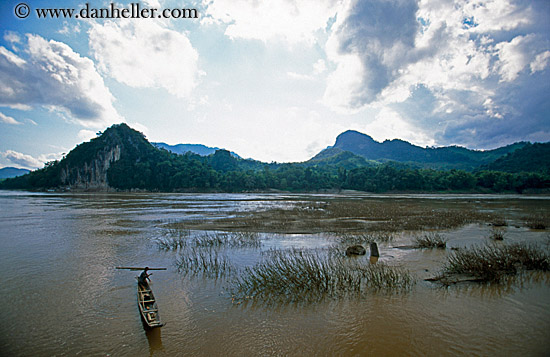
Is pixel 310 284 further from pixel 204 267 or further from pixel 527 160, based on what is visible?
pixel 527 160

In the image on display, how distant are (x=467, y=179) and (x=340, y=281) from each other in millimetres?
115636

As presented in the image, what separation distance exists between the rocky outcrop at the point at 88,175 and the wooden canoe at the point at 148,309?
178529 millimetres

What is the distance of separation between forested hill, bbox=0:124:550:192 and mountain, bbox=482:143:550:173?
1.29 m

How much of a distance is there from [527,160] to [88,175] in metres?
232

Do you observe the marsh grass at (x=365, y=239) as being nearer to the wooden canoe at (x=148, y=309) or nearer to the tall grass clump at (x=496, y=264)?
the tall grass clump at (x=496, y=264)

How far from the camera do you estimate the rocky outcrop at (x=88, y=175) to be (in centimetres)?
15975

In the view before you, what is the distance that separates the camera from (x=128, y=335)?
6.99m

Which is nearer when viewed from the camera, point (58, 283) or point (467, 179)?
point (58, 283)

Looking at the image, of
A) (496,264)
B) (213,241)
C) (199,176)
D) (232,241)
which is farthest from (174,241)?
(199,176)

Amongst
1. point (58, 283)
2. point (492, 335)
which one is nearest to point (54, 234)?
point (58, 283)

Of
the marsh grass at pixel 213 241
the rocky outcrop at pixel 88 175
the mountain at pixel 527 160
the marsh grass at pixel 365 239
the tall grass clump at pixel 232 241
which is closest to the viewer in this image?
the marsh grass at pixel 365 239

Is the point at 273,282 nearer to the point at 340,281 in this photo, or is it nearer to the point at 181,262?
the point at 340,281

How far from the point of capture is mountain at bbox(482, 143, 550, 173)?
400ft

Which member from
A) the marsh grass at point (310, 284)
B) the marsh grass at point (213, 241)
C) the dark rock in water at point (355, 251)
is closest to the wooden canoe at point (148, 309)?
the marsh grass at point (310, 284)
